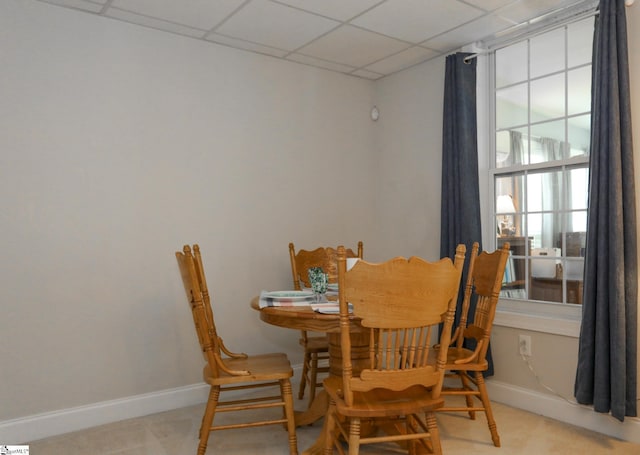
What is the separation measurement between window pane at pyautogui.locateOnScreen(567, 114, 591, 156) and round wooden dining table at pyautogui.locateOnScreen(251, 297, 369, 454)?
1.83 m

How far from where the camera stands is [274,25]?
3.29 m

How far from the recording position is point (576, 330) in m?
2.92

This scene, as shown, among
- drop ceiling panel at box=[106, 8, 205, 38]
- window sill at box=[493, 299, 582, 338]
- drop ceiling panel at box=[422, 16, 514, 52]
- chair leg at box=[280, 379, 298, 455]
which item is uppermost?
drop ceiling panel at box=[106, 8, 205, 38]

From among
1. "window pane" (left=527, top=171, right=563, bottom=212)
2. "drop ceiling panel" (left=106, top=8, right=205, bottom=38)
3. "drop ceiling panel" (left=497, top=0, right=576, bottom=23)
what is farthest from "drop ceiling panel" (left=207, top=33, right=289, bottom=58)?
"window pane" (left=527, top=171, right=563, bottom=212)

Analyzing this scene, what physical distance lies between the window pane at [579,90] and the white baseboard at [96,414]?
10.2 ft

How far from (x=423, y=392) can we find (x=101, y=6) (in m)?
2.86

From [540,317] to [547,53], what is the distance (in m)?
1.76

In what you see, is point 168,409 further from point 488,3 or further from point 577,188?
point 488,3

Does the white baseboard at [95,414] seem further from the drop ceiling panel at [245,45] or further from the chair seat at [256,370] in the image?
the drop ceiling panel at [245,45]

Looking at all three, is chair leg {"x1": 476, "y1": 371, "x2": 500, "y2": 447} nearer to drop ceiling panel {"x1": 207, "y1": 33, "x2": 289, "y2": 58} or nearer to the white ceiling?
the white ceiling

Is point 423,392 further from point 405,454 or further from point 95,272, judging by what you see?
point 95,272

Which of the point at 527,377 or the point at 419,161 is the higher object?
the point at 419,161

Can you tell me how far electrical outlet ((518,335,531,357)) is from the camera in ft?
10.4

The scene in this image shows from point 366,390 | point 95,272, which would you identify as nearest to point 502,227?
point 366,390
